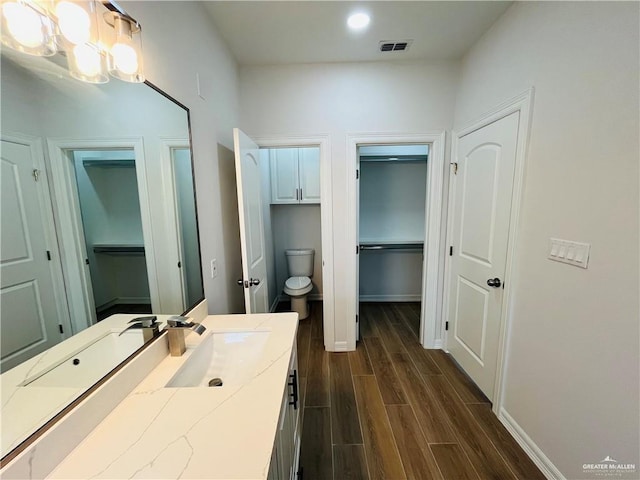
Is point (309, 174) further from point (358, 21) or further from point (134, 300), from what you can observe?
point (134, 300)

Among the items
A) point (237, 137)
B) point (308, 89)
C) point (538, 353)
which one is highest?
point (308, 89)

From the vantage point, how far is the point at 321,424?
167 centimetres

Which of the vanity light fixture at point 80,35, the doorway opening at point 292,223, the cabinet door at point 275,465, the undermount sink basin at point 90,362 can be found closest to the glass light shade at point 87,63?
the vanity light fixture at point 80,35

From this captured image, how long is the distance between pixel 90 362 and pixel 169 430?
321 mm

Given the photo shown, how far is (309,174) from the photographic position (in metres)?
3.26

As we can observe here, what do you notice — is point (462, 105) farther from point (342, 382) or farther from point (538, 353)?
point (342, 382)

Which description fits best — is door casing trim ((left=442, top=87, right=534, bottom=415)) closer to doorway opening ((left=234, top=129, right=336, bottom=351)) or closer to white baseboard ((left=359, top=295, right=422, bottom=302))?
doorway opening ((left=234, top=129, right=336, bottom=351))

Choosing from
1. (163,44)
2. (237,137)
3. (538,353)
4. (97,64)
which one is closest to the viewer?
(97,64)

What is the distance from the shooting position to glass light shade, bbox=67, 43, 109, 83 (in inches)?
28.7

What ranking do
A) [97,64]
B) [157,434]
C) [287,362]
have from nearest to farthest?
[157,434], [97,64], [287,362]

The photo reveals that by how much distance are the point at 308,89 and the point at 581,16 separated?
66.6 inches

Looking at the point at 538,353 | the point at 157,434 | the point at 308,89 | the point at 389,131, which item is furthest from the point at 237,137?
the point at 538,353

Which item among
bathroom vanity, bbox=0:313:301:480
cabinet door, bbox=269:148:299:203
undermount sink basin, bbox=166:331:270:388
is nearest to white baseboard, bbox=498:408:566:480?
bathroom vanity, bbox=0:313:301:480

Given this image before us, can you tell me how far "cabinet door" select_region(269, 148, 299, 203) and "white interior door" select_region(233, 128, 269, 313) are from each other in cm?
Answer: 116
